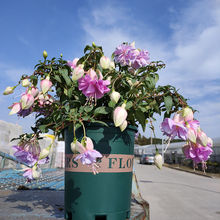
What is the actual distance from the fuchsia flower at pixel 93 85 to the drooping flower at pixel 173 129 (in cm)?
27

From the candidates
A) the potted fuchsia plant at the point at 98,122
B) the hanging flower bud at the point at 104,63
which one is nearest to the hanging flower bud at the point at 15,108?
the potted fuchsia plant at the point at 98,122

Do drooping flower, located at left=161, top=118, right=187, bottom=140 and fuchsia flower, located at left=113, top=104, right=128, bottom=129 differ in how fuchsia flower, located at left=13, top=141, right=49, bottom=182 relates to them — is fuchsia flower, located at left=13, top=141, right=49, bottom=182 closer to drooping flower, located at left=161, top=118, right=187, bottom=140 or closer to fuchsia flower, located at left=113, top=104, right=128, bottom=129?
fuchsia flower, located at left=113, top=104, right=128, bottom=129

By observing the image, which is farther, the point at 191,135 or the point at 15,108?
the point at 15,108

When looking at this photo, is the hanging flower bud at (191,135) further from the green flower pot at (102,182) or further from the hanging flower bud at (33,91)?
the hanging flower bud at (33,91)

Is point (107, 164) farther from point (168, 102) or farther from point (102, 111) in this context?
point (168, 102)

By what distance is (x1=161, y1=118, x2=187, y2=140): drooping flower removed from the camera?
833mm

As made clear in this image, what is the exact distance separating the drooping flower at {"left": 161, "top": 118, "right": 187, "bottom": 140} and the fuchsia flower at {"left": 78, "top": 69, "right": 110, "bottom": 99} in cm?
27

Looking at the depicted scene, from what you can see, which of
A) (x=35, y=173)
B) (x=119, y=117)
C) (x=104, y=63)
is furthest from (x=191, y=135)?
(x=35, y=173)

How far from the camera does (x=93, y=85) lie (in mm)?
943

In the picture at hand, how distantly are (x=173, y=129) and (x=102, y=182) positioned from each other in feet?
1.32

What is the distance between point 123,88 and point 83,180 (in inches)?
19.2

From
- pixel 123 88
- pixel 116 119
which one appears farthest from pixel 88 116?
pixel 123 88

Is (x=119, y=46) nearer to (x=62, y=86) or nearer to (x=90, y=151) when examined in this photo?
(x=62, y=86)

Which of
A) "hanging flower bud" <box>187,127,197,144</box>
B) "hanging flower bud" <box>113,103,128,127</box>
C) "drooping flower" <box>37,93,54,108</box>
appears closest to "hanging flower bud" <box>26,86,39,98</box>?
"drooping flower" <box>37,93,54,108</box>
